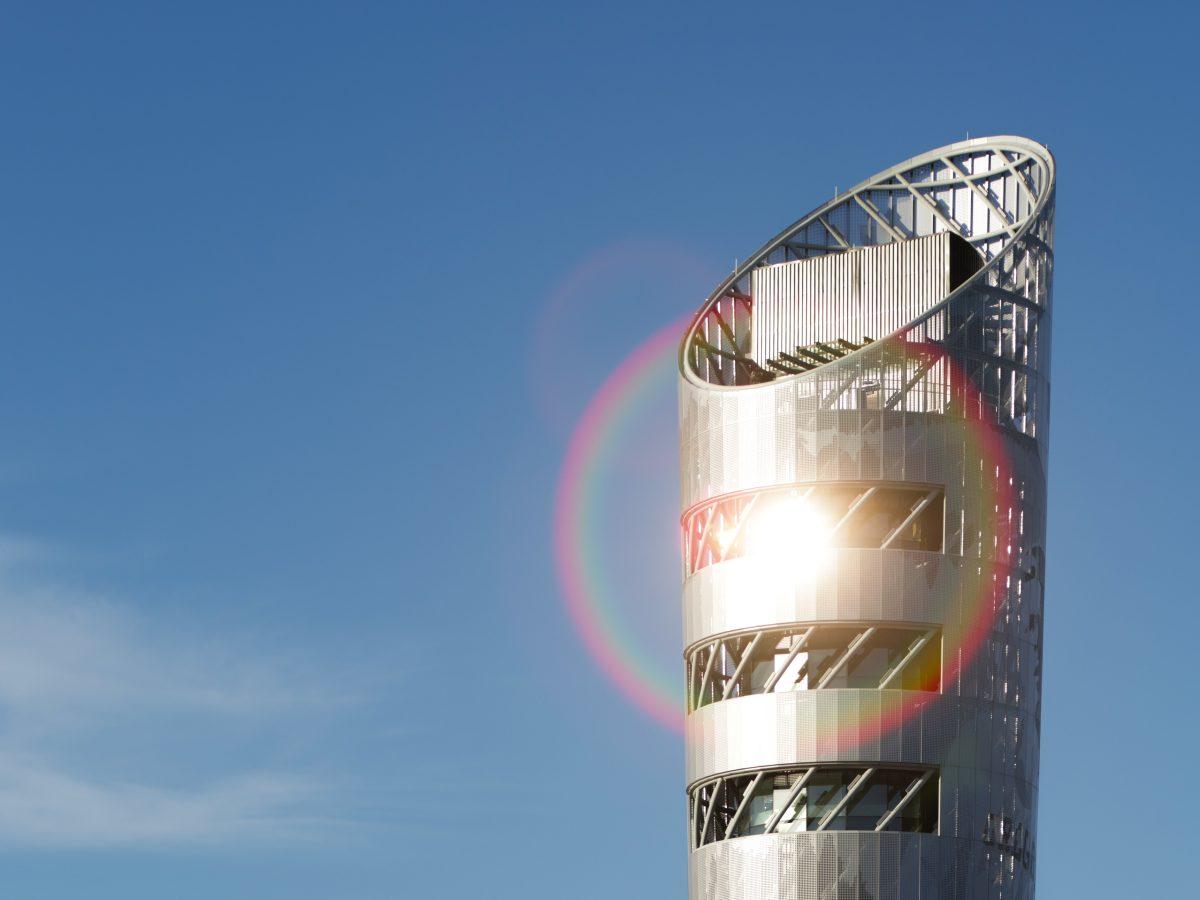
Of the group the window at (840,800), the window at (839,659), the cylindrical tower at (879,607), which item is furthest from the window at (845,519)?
the window at (840,800)

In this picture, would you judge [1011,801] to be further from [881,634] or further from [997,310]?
[997,310]

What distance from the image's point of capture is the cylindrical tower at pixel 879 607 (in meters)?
122

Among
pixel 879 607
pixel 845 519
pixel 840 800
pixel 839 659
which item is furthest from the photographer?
pixel 845 519

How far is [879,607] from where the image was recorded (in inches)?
4870

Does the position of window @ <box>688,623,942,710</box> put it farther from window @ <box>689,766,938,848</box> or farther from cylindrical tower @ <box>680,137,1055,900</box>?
window @ <box>689,766,938,848</box>

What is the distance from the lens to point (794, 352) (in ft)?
447

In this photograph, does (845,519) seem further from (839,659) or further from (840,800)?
(840,800)

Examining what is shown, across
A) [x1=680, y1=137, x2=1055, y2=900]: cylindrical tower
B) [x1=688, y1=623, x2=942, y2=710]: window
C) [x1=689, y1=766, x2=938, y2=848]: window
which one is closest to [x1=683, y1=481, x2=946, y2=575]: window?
[x1=680, y1=137, x2=1055, y2=900]: cylindrical tower

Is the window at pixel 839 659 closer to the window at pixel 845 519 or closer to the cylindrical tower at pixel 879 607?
the cylindrical tower at pixel 879 607

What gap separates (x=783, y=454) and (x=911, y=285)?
44.5ft

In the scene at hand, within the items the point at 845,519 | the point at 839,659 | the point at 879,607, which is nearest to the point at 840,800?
the point at 839,659

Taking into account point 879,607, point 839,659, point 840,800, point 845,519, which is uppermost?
point 845,519

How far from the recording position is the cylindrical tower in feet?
401

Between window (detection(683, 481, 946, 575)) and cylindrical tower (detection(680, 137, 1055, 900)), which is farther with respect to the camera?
window (detection(683, 481, 946, 575))
